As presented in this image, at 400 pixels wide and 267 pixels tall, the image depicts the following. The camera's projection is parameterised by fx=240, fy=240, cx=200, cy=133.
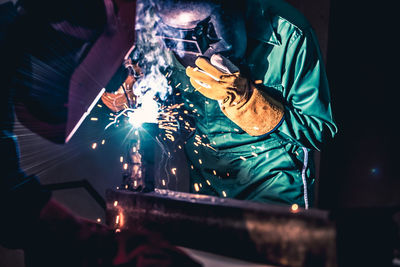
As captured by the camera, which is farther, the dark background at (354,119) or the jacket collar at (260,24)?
the dark background at (354,119)

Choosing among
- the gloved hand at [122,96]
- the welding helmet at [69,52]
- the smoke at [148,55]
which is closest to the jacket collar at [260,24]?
the smoke at [148,55]

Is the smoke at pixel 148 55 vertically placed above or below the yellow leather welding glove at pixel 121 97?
above

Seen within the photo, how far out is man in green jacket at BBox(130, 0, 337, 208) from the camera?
161cm

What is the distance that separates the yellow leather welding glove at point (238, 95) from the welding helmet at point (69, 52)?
0.56 m

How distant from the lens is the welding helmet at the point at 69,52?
4.91 feet

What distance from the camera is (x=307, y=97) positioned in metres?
1.74

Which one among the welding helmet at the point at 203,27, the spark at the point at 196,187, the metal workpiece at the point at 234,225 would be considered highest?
the welding helmet at the point at 203,27

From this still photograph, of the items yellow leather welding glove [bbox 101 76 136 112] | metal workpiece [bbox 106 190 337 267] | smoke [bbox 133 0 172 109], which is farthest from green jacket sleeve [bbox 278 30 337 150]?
yellow leather welding glove [bbox 101 76 136 112]

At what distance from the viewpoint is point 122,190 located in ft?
4.82

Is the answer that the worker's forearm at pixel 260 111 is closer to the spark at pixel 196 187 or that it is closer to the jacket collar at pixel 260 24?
the jacket collar at pixel 260 24

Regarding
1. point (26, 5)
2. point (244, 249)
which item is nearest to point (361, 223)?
point (244, 249)

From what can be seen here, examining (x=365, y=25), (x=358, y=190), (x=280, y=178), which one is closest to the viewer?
(x=280, y=178)

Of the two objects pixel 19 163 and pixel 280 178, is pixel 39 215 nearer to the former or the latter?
pixel 19 163

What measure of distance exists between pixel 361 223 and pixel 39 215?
4.66 ft
